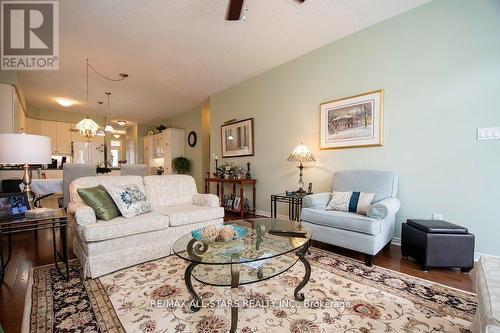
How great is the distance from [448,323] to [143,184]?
306cm

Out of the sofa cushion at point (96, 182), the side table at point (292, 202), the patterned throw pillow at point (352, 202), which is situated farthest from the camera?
the side table at point (292, 202)

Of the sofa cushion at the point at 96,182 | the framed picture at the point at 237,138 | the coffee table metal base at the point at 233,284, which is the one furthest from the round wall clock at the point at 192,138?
the coffee table metal base at the point at 233,284

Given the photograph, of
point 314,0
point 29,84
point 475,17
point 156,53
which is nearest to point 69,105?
point 29,84

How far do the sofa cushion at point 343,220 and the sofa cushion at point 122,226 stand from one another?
1589 millimetres

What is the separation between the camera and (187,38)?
10.1 ft

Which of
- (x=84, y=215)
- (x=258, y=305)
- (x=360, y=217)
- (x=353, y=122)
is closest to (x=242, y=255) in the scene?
(x=258, y=305)

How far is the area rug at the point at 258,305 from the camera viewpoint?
4.38ft

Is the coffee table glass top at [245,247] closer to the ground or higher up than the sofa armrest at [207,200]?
closer to the ground

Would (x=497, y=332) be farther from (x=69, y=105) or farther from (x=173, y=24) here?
(x=69, y=105)

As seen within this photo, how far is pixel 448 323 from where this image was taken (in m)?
1.36

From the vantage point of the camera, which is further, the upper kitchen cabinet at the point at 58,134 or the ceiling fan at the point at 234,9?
the upper kitchen cabinet at the point at 58,134

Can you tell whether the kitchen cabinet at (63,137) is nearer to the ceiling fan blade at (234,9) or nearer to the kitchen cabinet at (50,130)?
the kitchen cabinet at (50,130)

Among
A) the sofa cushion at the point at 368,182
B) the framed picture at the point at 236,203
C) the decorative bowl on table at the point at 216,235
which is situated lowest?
the framed picture at the point at 236,203

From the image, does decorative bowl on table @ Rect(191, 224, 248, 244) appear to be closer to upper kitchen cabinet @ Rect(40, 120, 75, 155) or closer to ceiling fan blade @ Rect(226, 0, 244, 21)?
ceiling fan blade @ Rect(226, 0, 244, 21)
